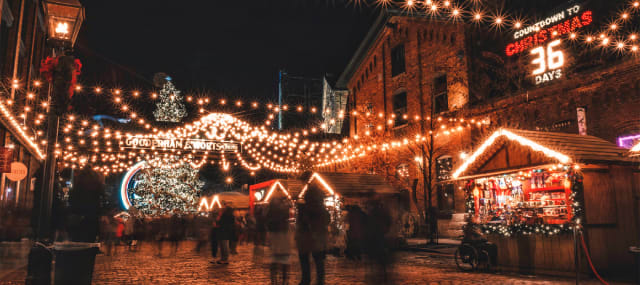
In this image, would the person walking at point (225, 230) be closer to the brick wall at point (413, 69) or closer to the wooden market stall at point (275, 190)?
the wooden market stall at point (275, 190)

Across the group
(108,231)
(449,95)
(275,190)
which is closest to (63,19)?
(108,231)

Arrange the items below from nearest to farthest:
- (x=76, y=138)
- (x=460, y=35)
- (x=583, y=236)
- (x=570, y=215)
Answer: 1. (x=583, y=236)
2. (x=570, y=215)
3. (x=76, y=138)
4. (x=460, y=35)

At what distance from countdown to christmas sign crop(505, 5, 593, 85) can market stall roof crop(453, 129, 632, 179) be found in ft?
17.0

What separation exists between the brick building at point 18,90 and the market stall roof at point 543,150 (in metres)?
13.2

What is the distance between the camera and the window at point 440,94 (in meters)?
22.1

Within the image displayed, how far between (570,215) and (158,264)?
10873 millimetres

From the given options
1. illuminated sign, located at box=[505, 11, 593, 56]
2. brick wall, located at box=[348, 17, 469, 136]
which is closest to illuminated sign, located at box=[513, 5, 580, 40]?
illuminated sign, located at box=[505, 11, 593, 56]

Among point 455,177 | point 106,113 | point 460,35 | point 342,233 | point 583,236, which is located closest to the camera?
point 583,236

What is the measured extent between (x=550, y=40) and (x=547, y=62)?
756 mm

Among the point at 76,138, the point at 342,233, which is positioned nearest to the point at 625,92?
the point at 342,233

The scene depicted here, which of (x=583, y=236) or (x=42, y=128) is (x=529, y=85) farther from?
(x=42, y=128)

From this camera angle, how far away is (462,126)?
788 inches

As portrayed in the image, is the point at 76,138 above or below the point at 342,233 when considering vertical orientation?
above

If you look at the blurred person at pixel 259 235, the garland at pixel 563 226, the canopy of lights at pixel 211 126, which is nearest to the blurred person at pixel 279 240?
the blurred person at pixel 259 235
